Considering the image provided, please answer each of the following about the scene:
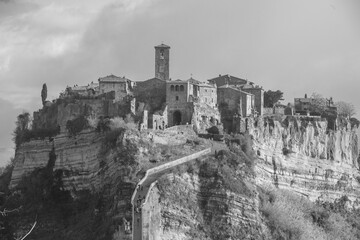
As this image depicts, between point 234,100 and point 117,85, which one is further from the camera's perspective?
point 234,100

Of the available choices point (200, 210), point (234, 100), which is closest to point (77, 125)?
point (234, 100)

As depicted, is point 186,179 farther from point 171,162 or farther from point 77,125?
point 77,125

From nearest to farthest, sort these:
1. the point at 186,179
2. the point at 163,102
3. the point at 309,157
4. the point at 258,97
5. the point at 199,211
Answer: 1. the point at 199,211
2. the point at 186,179
3. the point at 163,102
4. the point at 258,97
5. the point at 309,157

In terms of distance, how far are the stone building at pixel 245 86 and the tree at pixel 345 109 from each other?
11.2m

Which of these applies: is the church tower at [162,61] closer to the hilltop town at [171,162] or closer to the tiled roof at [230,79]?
the hilltop town at [171,162]

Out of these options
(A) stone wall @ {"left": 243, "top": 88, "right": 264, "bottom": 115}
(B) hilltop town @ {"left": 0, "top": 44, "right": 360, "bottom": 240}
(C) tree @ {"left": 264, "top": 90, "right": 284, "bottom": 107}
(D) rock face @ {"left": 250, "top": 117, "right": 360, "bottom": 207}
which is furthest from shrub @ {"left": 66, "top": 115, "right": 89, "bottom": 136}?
(C) tree @ {"left": 264, "top": 90, "right": 284, "bottom": 107}

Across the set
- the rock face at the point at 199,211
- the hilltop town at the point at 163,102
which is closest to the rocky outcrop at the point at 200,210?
the rock face at the point at 199,211

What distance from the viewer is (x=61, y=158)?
80.9m

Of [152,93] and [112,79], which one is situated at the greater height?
[112,79]

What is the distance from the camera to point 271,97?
92.0 m

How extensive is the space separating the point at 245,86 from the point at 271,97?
4.15 metres

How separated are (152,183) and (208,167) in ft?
22.0

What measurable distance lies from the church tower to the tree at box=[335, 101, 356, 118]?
67.0 ft

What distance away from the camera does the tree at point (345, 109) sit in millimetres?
97238
